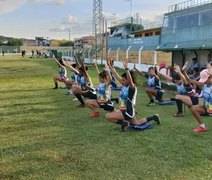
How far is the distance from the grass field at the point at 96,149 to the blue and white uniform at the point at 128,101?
0.49m

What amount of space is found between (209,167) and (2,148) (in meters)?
4.11

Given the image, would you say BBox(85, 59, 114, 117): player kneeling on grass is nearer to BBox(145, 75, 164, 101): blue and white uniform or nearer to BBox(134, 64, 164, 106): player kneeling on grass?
BBox(134, 64, 164, 106): player kneeling on grass

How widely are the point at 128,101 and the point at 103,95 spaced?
2094 millimetres

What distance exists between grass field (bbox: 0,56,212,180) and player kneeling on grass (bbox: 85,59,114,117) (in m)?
0.34

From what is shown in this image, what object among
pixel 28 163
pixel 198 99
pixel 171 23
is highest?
pixel 171 23

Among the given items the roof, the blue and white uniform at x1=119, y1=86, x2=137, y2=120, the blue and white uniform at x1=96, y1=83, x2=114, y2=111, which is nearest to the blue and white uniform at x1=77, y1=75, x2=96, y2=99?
the blue and white uniform at x1=96, y1=83, x2=114, y2=111

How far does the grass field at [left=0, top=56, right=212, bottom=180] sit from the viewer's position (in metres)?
5.90

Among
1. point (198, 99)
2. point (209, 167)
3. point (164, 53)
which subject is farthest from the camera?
point (164, 53)

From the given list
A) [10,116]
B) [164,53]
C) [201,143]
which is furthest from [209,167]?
[164,53]

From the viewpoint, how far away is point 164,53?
29109mm

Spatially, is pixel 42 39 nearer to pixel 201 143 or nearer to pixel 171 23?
pixel 171 23

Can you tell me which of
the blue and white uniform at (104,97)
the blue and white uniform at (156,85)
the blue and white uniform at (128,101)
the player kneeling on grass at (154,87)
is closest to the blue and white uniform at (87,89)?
the blue and white uniform at (104,97)

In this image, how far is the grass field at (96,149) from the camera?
5.90m

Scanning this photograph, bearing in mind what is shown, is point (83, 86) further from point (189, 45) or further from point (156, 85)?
point (189, 45)
